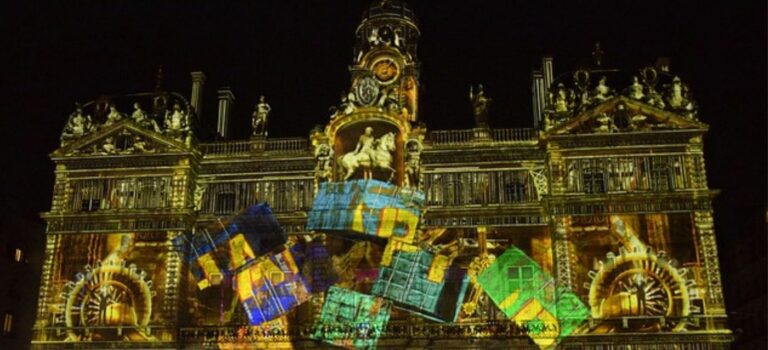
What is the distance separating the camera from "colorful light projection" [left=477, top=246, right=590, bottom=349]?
111 ft

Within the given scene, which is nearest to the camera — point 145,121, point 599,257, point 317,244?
point 599,257

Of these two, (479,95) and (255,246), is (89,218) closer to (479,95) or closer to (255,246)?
(255,246)

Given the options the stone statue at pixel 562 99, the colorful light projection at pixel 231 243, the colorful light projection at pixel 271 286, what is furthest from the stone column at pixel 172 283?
the stone statue at pixel 562 99

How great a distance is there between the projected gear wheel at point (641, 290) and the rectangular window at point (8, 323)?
33124mm

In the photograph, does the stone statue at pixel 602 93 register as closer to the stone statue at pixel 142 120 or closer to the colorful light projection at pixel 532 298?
the colorful light projection at pixel 532 298

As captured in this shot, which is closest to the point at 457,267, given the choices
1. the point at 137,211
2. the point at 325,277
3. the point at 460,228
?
the point at 460,228

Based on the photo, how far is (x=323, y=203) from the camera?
123ft

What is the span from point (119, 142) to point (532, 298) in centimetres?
2112

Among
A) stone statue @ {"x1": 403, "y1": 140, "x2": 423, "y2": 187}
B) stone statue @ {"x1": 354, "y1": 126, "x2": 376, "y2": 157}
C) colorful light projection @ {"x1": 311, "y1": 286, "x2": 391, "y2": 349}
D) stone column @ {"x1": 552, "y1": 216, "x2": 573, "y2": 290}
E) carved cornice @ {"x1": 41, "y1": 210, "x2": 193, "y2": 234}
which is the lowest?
colorful light projection @ {"x1": 311, "y1": 286, "x2": 391, "y2": 349}

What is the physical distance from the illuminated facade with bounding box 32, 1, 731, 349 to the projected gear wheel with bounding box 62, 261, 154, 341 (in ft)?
0.21

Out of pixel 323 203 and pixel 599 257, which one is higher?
pixel 323 203

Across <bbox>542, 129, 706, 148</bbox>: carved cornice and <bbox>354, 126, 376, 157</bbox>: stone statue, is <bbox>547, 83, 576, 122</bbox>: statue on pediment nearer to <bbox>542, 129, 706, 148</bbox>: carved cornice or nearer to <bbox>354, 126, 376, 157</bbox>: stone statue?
<bbox>542, 129, 706, 148</bbox>: carved cornice

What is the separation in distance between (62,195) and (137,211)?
4055mm

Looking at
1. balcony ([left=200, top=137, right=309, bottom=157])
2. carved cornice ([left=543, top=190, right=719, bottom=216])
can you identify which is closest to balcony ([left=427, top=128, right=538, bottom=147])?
carved cornice ([left=543, top=190, right=719, bottom=216])
